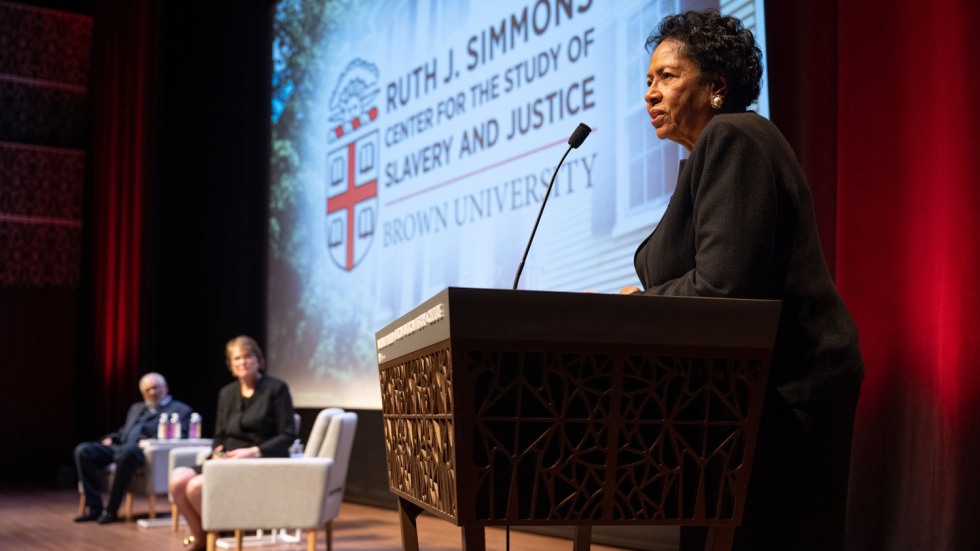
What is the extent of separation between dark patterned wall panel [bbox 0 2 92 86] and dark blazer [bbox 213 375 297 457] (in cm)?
634

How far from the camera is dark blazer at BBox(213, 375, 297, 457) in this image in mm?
5301

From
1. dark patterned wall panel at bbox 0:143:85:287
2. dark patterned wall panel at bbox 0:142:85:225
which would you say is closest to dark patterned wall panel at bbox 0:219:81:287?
dark patterned wall panel at bbox 0:143:85:287

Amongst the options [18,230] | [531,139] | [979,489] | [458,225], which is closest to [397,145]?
[458,225]

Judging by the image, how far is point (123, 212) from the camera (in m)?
9.56

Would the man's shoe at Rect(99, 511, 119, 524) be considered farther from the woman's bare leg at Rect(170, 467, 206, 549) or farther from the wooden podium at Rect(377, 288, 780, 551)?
the wooden podium at Rect(377, 288, 780, 551)

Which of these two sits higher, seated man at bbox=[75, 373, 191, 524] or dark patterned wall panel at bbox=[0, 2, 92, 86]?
dark patterned wall panel at bbox=[0, 2, 92, 86]

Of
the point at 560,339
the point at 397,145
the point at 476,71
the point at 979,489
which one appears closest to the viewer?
the point at 560,339

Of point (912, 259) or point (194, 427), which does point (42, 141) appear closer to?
point (194, 427)

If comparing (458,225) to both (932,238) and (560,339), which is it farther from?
(560,339)

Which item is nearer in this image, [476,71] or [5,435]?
[476,71]

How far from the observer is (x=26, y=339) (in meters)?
9.90

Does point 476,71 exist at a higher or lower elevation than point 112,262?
higher

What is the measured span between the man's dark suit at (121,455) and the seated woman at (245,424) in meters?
1.57

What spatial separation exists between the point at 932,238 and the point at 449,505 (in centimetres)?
250
